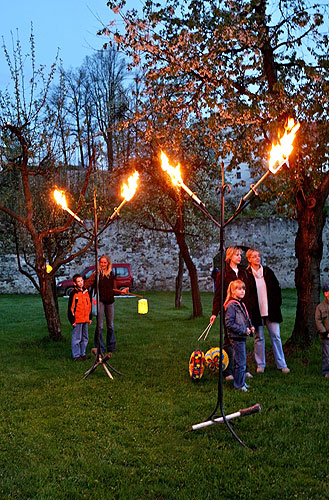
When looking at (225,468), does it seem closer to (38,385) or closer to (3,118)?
(38,385)

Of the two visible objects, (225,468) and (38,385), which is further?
(38,385)

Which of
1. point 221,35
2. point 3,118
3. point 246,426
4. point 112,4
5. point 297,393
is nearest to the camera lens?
point 246,426

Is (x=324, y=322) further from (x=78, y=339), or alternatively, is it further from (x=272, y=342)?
(x=78, y=339)

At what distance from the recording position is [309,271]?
8398 mm

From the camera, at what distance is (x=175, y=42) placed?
8539 millimetres

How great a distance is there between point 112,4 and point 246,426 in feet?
24.8

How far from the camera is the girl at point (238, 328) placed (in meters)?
6.22

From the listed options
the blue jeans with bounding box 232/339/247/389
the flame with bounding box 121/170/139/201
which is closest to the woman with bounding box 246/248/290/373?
the blue jeans with bounding box 232/339/247/389

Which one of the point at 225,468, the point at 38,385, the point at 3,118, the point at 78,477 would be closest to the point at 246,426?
the point at 225,468

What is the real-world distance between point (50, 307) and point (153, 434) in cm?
615

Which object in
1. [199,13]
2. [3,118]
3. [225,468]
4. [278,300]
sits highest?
[199,13]

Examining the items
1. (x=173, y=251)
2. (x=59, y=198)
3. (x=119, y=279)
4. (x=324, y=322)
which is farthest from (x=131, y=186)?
(x=173, y=251)

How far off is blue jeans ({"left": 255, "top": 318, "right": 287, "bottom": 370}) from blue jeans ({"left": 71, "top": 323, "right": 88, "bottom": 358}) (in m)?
3.17

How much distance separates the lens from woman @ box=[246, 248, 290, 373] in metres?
7.20
